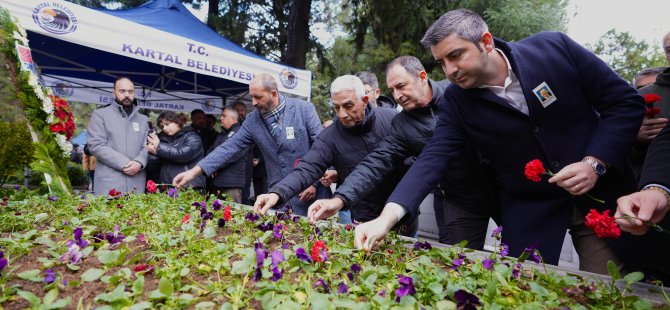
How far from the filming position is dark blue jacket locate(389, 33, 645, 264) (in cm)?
175

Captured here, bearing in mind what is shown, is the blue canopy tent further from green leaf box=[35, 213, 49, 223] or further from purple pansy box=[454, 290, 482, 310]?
purple pansy box=[454, 290, 482, 310]

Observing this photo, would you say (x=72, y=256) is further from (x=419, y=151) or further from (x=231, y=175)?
(x=231, y=175)

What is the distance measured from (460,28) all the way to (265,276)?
1217 mm

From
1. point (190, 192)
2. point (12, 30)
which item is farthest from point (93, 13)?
point (190, 192)

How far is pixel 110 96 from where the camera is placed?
864 cm

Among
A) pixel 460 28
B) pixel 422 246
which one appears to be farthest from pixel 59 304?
pixel 460 28

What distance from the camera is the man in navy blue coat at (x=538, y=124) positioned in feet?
5.59

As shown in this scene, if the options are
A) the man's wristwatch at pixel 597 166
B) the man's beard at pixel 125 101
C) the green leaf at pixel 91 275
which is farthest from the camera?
the man's beard at pixel 125 101

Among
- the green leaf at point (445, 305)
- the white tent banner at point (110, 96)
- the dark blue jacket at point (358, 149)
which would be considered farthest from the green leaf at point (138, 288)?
the white tent banner at point (110, 96)

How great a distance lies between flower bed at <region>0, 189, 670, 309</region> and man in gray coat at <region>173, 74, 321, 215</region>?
58.9 inches

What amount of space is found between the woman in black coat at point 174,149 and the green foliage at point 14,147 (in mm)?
1009

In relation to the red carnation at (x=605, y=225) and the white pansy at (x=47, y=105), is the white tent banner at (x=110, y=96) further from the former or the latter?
the red carnation at (x=605, y=225)

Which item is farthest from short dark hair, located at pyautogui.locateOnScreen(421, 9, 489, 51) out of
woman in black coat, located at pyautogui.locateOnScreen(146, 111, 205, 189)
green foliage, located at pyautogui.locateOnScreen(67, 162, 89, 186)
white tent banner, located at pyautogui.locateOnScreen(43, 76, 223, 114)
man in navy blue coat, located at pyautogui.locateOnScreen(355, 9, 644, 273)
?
green foliage, located at pyautogui.locateOnScreen(67, 162, 89, 186)

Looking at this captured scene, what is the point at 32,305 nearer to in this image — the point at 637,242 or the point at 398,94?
the point at 398,94
